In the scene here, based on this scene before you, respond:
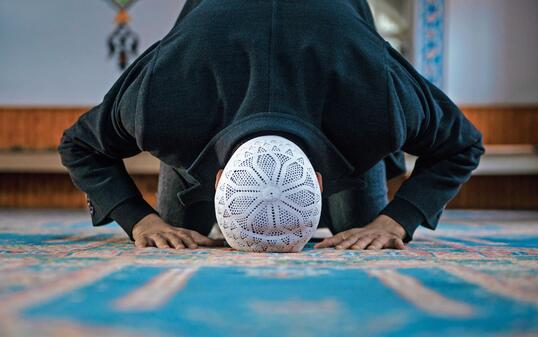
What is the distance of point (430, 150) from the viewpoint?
1.90m

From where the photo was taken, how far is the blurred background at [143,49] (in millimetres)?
6273

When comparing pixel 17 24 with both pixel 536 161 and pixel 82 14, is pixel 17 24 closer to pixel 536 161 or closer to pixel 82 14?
pixel 82 14

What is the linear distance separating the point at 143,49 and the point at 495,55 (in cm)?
290

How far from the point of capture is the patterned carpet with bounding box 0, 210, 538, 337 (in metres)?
0.81

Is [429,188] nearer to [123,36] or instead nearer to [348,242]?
[348,242]

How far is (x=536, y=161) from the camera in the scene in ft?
17.4

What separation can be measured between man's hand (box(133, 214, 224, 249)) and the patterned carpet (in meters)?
0.12

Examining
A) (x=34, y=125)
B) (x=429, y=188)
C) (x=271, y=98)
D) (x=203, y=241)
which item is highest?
(x=271, y=98)

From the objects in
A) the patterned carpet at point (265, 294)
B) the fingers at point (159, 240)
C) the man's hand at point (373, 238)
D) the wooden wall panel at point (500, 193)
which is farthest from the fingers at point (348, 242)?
the wooden wall panel at point (500, 193)

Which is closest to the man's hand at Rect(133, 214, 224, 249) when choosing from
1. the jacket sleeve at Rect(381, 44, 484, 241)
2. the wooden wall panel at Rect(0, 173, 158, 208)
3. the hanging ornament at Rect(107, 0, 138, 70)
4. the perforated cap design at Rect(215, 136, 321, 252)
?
the perforated cap design at Rect(215, 136, 321, 252)

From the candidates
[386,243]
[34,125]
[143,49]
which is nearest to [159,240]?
[386,243]

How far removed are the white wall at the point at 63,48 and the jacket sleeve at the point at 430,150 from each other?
4.77 m

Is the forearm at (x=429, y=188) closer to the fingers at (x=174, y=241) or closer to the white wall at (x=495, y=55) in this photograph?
the fingers at (x=174, y=241)

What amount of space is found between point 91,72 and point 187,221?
4.58 meters
